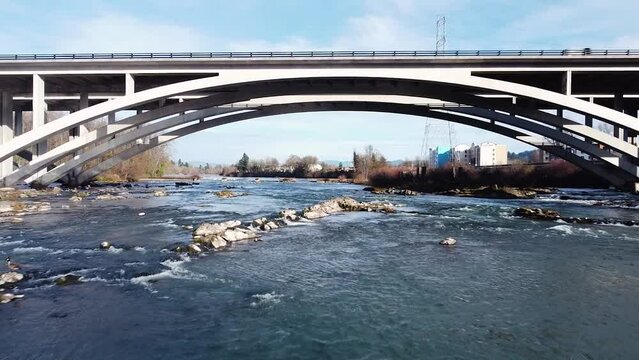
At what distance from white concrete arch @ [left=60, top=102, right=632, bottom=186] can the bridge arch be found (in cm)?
374

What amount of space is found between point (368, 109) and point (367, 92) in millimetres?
5800

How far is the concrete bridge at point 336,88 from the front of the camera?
23375 millimetres

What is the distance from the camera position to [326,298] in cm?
773

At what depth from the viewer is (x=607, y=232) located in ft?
50.9

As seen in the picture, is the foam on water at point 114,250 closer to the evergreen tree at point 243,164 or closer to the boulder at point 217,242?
the boulder at point 217,242

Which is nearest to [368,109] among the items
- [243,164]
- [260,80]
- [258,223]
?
[260,80]

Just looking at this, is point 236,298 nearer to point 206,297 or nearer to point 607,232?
point 206,297

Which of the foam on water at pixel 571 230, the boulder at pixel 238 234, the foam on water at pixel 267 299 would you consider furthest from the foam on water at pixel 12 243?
the foam on water at pixel 571 230

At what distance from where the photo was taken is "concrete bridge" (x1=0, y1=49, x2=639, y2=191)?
23375mm

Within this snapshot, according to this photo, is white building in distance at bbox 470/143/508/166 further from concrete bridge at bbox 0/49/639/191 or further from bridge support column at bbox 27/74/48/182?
bridge support column at bbox 27/74/48/182

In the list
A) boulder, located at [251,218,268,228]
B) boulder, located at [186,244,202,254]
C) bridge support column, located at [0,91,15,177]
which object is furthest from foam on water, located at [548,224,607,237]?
bridge support column, located at [0,91,15,177]

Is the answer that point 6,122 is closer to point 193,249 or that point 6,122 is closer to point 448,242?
point 193,249

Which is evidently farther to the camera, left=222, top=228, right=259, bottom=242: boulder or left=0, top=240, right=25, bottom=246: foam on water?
left=222, top=228, right=259, bottom=242: boulder

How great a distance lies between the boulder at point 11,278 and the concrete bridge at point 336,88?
17.0 metres
